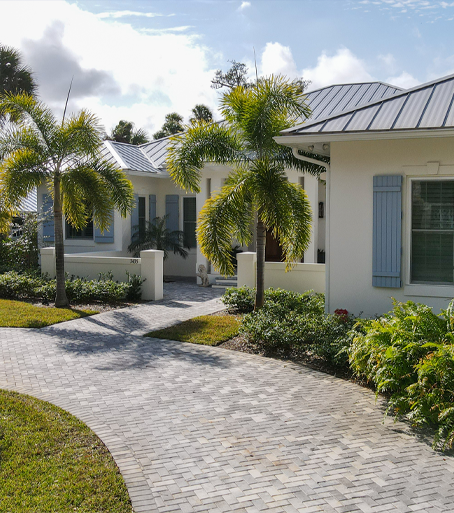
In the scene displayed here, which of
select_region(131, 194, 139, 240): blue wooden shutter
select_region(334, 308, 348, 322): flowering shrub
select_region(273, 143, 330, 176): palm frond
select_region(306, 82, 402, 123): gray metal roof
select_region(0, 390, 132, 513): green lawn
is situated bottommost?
select_region(0, 390, 132, 513): green lawn

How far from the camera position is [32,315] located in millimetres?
10836

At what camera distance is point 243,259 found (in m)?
12.2

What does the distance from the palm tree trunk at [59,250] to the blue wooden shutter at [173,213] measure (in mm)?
5903

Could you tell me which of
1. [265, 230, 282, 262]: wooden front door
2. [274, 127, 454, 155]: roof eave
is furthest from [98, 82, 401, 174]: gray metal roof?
[274, 127, 454, 155]: roof eave

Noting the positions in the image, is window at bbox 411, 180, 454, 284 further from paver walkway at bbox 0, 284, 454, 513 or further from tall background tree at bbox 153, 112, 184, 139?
tall background tree at bbox 153, 112, 184, 139

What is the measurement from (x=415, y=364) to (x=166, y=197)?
43.4ft

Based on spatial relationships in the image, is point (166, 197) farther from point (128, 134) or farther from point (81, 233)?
point (128, 134)

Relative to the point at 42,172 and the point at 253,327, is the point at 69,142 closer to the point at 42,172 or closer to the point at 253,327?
the point at 42,172

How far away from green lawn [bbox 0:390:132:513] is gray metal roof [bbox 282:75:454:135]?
17.6 feet

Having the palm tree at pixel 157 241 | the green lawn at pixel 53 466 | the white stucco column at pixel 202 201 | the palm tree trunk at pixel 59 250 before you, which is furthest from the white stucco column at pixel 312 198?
the green lawn at pixel 53 466

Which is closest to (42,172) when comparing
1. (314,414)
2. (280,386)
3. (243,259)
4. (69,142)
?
(69,142)

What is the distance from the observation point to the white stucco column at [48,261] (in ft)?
47.0

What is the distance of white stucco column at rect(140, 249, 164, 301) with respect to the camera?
42.2 ft

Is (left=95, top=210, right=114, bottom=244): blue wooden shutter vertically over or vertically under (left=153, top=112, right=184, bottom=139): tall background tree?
under
